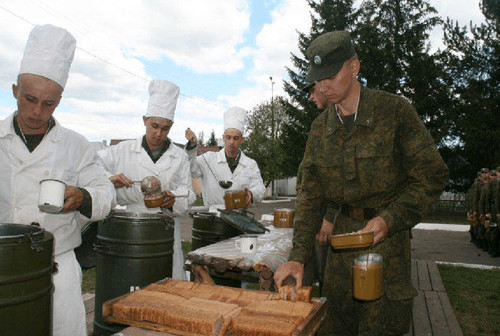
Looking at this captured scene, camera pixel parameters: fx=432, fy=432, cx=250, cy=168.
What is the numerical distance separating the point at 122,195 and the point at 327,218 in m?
2.30

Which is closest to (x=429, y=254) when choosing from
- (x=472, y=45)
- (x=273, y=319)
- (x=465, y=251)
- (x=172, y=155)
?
(x=465, y=251)

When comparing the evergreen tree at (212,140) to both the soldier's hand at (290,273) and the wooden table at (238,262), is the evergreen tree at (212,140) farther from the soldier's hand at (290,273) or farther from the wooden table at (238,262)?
the soldier's hand at (290,273)

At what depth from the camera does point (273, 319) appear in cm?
180

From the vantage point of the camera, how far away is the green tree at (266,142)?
33.4 metres

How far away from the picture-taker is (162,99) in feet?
14.4

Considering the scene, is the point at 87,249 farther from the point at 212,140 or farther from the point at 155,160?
the point at 212,140

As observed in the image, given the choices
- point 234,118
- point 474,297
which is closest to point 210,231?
point 234,118

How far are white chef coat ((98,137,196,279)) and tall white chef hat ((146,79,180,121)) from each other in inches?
14.8

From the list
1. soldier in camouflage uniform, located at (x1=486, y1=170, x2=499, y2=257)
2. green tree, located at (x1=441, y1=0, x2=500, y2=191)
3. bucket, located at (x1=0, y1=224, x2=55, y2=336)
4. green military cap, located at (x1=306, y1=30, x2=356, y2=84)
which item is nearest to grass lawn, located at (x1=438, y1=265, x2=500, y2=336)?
soldier in camouflage uniform, located at (x1=486, y1=170, x2=499, y2=257)

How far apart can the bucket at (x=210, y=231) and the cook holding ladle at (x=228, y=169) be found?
4.00 ft

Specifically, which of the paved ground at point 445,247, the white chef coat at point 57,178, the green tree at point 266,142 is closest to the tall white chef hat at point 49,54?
the white chef coat at point 57,178

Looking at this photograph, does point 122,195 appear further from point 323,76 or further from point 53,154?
point 323,76

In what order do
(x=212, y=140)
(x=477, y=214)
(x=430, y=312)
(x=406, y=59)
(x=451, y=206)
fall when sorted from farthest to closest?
(x=212, y=140) → (x=451, y=206) → (x=406, y=59) → (x=477, y=214) → (x=430, y=312)

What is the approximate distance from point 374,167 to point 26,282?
1.79m
